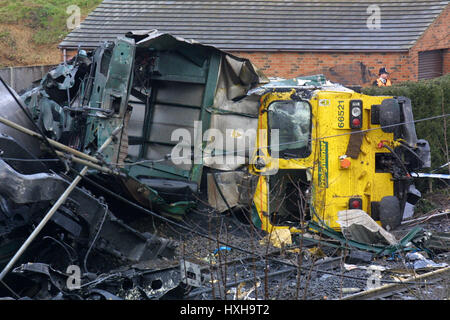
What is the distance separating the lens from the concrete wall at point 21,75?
1658 cm

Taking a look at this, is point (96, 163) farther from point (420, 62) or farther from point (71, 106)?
point (420, 62)

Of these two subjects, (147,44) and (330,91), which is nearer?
(147,44)

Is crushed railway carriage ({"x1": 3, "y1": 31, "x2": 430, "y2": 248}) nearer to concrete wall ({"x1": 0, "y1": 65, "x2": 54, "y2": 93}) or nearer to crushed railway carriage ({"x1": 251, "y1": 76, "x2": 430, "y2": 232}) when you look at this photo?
crushed railway carriage ({"x1": 251, "y1": 76, "x2": 430, "y2": 232})

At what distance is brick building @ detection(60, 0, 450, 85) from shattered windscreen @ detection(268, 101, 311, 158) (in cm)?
926

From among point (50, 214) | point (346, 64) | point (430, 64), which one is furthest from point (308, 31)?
point (50, 214)

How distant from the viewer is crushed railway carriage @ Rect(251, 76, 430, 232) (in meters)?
8.94

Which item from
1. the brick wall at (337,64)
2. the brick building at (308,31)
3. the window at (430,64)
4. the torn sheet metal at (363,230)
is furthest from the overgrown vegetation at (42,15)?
the torn sheet metal at (363,230)

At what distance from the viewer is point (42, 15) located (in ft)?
88.7

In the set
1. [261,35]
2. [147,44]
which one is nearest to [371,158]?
[147,44]

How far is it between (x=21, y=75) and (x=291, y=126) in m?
10.3

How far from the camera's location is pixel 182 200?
8.95m
